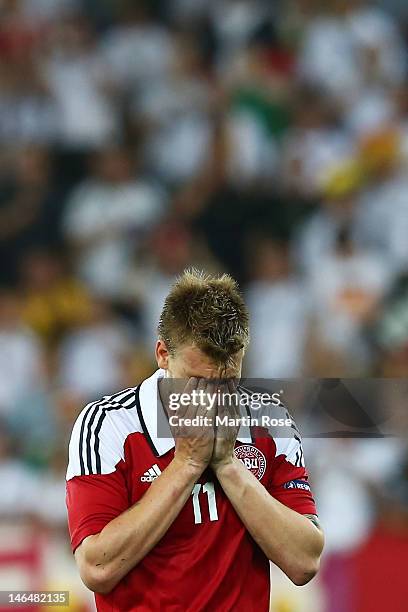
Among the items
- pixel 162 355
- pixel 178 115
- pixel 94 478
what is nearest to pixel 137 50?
pixel 178 115

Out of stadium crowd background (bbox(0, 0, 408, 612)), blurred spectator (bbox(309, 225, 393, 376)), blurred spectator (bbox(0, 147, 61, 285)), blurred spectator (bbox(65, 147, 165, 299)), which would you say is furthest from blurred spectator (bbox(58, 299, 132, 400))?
blurred spectator (bbox(309, 225, 393, 376))

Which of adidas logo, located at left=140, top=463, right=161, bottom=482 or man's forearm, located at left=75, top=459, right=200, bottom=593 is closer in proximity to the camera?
man's forearm, located at left=75, top=459, right=200, bottom=593

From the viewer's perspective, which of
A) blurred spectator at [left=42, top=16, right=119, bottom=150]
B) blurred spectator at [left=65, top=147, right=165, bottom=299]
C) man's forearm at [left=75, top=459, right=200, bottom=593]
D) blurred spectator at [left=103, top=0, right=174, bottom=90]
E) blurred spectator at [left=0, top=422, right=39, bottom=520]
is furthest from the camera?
blurred spectator at [left=103, top=0, right=174, bottom=90]

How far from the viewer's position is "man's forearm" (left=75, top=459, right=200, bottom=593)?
2.34m

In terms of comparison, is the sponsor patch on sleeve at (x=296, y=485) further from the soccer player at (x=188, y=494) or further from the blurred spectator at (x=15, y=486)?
the blurred spectator at (x=15, y=486)

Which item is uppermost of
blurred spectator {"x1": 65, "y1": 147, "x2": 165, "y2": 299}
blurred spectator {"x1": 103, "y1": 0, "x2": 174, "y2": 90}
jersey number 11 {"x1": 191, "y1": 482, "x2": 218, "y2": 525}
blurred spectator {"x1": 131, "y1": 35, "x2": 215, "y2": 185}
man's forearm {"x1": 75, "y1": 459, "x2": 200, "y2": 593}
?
blurred spectator {"x1": 103, "y1": 0, "x2": 174, "y2": 90}

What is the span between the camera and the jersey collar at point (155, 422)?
2.52m

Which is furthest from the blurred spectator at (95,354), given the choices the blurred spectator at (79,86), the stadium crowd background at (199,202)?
the blurred spectator at (79,86)

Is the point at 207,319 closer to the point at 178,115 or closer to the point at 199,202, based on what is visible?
the point at 199,202

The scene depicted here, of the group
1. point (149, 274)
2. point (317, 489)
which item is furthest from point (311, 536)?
point (149, 274)

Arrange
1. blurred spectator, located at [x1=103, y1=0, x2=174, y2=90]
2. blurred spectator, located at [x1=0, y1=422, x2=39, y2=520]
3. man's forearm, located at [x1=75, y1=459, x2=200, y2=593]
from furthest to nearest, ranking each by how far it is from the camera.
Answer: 1. blurred spectator, located at [x1=103, y1=0, x2=174, y2=90]
2. blurred spectator, located at [x1=0, y1=422, x2=39, y2=520]
3. man's forearm, located at [x1=75, y1=459, x2=200, y2=593]

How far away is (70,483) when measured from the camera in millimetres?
2498

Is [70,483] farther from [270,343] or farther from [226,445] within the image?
[270,343]

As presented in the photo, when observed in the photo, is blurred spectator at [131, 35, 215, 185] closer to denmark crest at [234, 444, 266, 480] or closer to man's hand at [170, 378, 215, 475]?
denmark crest at [234, 444, 266, 480]
